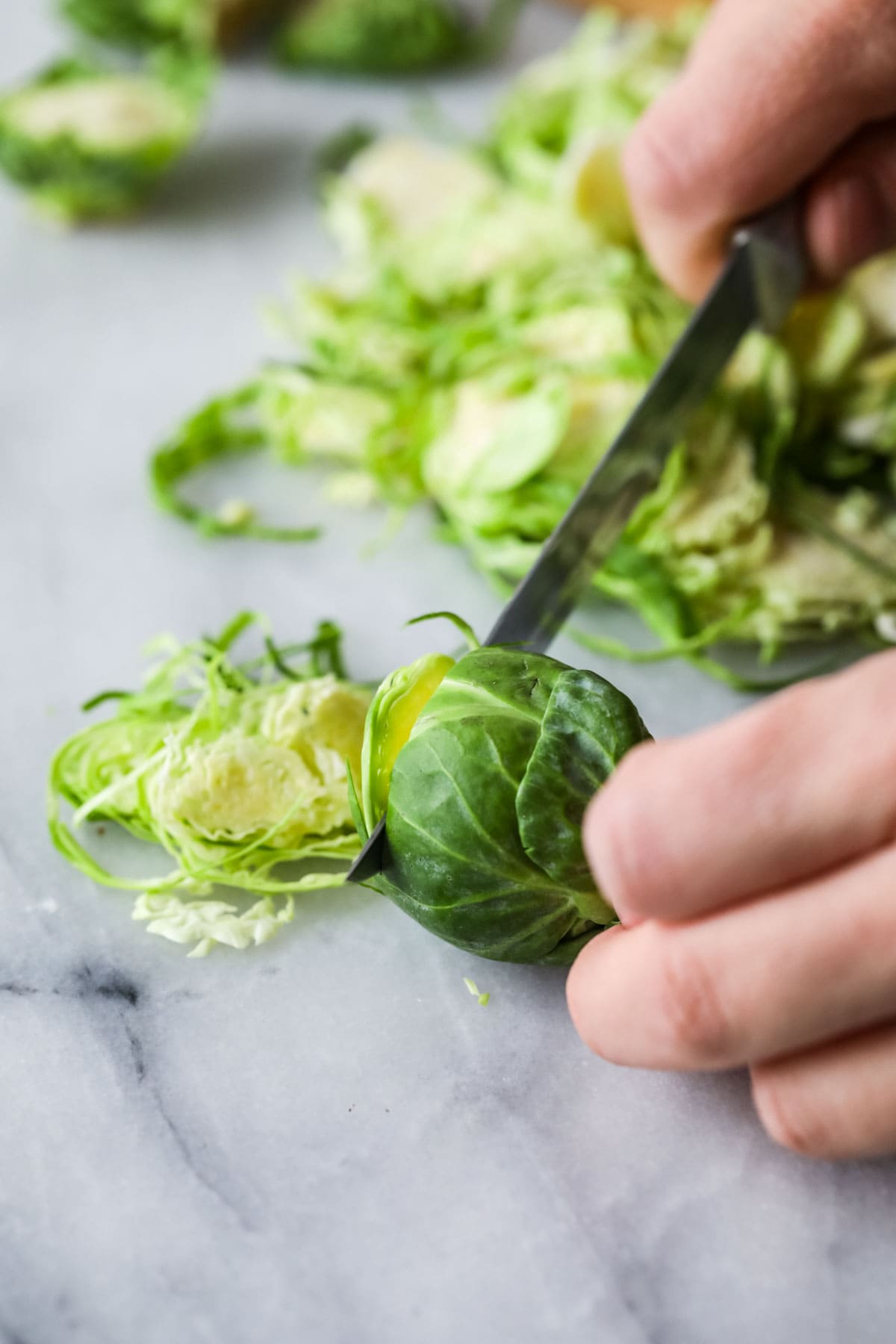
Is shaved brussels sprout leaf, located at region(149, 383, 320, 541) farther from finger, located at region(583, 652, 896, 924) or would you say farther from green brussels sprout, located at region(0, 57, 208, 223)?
finger, located at region(583, 652, 896, 924)

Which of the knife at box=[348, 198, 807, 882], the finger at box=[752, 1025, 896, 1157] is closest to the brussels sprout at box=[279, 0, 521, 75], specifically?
the knife at box=[348, 198, 807, 882]

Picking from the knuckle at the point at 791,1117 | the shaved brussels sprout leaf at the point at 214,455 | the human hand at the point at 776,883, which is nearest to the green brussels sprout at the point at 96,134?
the shaved brussels sprout leaf at the point at 214,455

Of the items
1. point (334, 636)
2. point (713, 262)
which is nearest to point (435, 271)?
point (713, 262)


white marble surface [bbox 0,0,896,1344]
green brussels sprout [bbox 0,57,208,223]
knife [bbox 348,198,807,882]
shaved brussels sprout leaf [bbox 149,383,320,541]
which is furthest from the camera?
green brussels sprout [bbox 0,57,208,223]

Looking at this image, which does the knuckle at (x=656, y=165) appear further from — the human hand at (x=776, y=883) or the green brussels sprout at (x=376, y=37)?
the green brussels sprout at (x=376, y=37)

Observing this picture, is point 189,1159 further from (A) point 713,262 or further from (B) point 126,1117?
(A) point 713,262

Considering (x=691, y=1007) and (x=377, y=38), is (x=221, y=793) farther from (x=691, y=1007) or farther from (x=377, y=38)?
(x=377, y=38)
